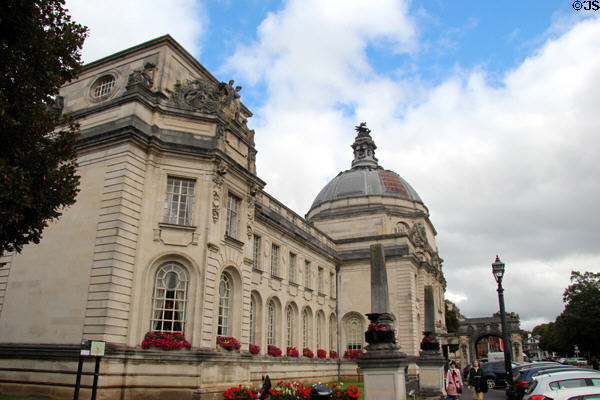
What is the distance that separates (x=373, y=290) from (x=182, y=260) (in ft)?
26.2

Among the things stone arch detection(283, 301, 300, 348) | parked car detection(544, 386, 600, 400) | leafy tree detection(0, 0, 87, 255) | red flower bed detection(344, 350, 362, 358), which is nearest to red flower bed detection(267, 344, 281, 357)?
stone arch detection(283, 301, 300, 348)

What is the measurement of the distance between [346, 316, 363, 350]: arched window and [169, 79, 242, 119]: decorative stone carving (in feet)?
A: 76.2

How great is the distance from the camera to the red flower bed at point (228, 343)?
19.9m

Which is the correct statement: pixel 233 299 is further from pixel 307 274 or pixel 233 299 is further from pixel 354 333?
pixel 354 333

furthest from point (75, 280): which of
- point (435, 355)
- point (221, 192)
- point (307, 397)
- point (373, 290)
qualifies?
point (435, 355)

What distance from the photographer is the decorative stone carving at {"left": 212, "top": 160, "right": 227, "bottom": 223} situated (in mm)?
20219

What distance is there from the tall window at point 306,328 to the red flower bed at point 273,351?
5.09 metres

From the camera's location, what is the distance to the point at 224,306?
21.2m

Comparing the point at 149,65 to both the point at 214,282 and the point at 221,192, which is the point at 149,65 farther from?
the point at 214,282

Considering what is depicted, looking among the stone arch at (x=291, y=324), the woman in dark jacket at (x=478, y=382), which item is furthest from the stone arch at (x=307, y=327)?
the woman in dark jacket at (x=478, y=382)

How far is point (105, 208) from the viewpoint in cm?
1825

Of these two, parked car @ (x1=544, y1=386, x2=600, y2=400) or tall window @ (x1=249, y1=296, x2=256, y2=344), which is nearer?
parked car @ (x1=544, y1=386, x2=600, y2=400)

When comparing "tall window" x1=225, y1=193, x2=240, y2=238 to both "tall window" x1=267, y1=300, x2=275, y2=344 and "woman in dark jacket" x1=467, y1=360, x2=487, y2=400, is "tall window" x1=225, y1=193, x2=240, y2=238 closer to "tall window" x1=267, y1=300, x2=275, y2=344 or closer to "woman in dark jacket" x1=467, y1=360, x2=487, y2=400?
"tall window" x1=267, y1=300, x2=275, y2=344

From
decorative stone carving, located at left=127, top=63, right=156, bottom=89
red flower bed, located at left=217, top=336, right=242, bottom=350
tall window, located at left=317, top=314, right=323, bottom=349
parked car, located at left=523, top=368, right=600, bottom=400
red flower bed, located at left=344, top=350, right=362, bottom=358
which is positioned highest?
decorative stone carving, located at left=127, top=63, right=156, bottom=89
